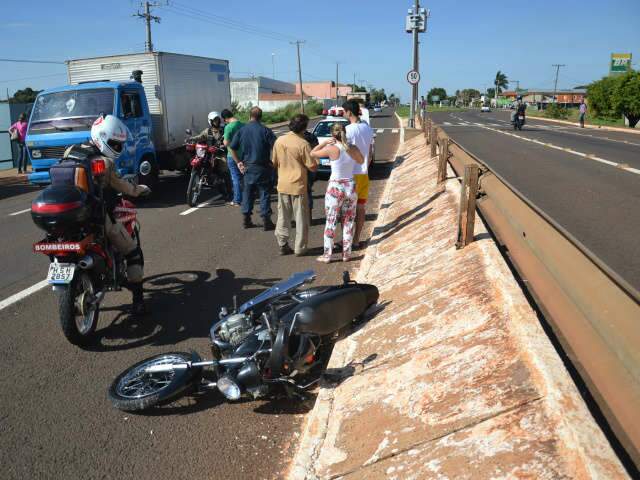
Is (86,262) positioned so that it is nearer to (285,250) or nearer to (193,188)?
(285,250)

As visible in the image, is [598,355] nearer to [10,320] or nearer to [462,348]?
[462,348]

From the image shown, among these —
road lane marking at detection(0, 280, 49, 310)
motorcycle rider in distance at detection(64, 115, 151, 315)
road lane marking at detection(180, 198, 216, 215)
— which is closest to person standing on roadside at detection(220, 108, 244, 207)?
road lane marking at detection(180, 198, 216, 215)

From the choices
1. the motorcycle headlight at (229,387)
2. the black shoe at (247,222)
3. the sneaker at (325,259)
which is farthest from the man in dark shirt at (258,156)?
the motorcycle headlight at (229,387)

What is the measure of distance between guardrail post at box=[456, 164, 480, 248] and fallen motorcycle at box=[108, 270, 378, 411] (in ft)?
4.89

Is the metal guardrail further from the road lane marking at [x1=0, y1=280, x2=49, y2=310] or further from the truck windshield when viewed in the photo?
the truck windshield

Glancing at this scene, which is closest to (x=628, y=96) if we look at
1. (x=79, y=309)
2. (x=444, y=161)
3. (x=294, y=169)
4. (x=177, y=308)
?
(x=444, y=161)

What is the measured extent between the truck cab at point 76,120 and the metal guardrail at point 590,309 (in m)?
9.66

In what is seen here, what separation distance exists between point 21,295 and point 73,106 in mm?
7307

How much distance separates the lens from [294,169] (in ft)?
22.8

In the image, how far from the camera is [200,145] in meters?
11.7

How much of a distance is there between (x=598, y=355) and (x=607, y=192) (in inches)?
388

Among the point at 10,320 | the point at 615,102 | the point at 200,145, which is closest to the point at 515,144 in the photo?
the point at 200,145

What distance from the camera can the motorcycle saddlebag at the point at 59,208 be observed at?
4.38 m

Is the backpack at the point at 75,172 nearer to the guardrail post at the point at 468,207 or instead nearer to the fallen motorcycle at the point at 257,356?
the fallen motorcycle at the point at 257,356
